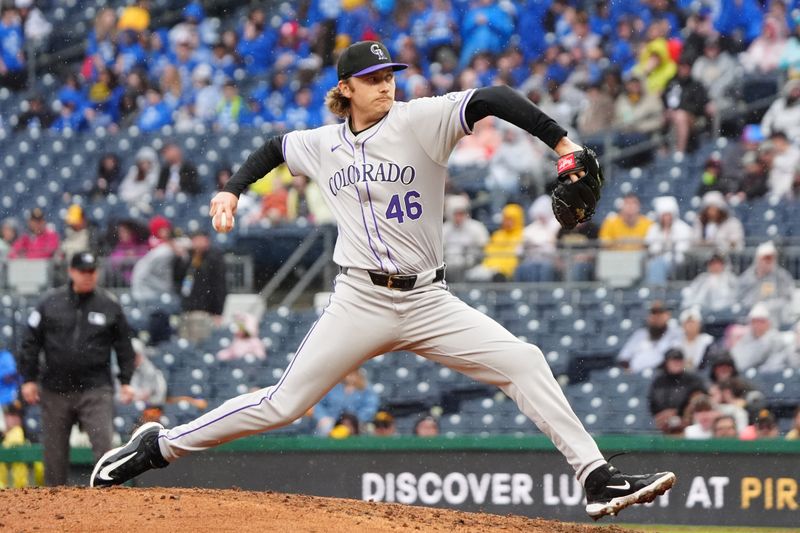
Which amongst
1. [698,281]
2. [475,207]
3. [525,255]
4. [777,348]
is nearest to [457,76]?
[475,207]

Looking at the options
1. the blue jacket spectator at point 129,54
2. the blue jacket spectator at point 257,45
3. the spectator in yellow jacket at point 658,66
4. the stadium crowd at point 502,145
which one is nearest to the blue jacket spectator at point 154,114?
the stadium crowd at point 502,145

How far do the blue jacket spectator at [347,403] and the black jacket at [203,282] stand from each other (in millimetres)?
1659

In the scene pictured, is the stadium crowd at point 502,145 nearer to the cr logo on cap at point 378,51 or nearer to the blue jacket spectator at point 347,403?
the blue jacket spectator at point 347,403

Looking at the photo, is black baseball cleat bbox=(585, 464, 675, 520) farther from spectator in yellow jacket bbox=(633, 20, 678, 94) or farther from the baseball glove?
spectator in yellow jacket bbox=(633, 20, 678, 94)

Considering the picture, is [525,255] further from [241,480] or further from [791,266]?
[241,480]

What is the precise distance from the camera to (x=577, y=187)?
4.89 metres

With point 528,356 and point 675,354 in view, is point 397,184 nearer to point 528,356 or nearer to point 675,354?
point 528,356

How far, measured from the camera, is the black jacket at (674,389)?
9.73 m

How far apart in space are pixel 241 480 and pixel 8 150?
7.65m

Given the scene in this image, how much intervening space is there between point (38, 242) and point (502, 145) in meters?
4.56

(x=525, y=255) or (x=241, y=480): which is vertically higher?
(x=525, y=255)

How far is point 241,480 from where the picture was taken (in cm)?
853

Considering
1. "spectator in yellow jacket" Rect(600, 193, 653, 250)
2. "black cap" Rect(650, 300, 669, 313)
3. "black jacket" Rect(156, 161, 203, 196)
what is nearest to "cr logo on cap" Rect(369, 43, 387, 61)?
"black cap" Rect(650, 300, 669, 313)

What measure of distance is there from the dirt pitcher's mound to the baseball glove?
56.7 inches
